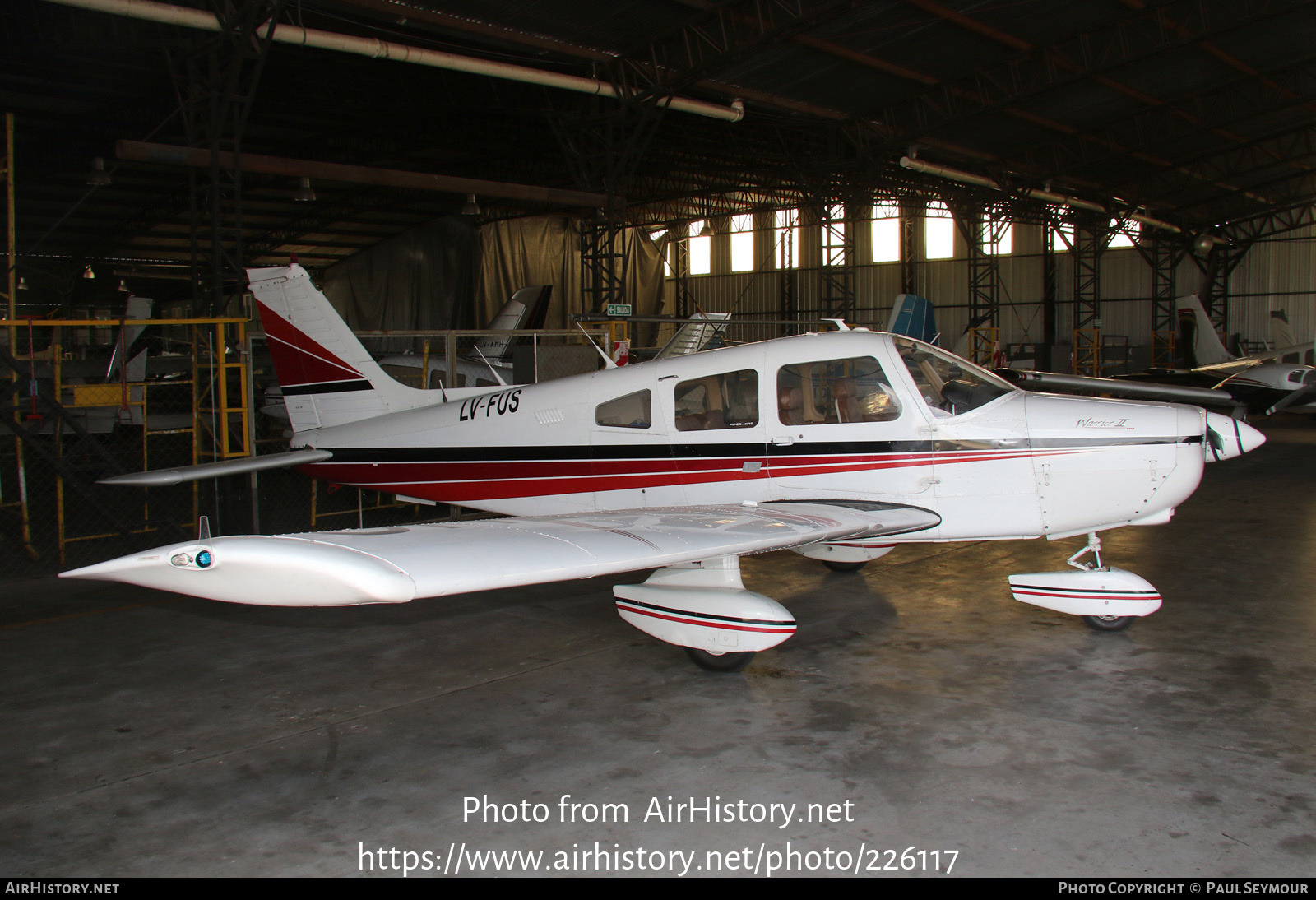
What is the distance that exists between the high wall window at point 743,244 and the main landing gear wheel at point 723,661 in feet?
131

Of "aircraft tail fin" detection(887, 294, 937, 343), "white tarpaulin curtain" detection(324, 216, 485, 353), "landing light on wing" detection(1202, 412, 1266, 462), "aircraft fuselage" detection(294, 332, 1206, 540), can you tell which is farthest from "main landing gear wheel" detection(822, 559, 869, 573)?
"white tarpaulin curtain" detection(324, 216, 485, 353)

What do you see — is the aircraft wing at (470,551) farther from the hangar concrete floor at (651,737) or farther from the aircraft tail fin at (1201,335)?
the aircraft tail fin at (1201,335)

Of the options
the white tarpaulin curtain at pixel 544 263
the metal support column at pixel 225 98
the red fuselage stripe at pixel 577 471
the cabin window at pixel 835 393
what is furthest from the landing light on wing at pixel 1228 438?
the white tarpaulin curtain at pixel 544 263

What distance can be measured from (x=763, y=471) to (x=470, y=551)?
107 inches

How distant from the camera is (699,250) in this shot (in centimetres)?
4572

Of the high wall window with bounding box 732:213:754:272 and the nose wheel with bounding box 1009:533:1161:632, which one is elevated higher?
the high wall window with bounding box 732:213:754:272

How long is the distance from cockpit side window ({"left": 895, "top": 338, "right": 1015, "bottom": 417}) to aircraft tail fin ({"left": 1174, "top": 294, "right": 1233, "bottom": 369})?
75.9ft

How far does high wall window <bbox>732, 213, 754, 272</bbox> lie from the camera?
43875mm

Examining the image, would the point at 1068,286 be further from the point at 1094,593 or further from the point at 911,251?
the point at 1094,593

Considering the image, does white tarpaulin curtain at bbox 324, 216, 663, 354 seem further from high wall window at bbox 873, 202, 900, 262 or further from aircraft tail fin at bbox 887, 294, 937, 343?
aircraft tail fin at bbox 887, 294, 937, 343

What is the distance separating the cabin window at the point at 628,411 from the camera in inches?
269

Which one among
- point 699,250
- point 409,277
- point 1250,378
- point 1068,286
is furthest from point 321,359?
point 699,250

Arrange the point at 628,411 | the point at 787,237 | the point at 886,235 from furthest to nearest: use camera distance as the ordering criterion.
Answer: the point at 787,237
the point at 886,235
the point at 628,411

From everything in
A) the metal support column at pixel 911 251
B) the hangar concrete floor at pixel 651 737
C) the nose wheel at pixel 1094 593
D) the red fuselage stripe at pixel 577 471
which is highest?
the metal support column at pixel 911 251
